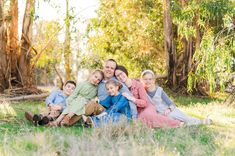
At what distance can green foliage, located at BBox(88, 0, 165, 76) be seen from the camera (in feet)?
54.7

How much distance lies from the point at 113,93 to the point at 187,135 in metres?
1.70

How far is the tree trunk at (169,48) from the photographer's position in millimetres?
15164

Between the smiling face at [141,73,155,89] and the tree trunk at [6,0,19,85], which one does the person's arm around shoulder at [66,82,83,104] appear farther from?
the tree trunk at [6,0,19,85]

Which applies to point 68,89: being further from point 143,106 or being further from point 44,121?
point 143,106

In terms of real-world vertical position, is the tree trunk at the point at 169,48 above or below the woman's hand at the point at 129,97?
above

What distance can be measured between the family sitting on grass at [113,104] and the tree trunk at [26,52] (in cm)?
629

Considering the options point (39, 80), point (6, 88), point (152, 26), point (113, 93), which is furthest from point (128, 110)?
point (39, 80)

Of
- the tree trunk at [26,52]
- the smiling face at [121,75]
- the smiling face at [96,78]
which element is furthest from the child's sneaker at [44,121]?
the tree trunk at [26,52]

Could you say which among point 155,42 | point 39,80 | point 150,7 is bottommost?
point 39,80

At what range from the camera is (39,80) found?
1368 inches

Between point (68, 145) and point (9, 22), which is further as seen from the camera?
point (9, 22)

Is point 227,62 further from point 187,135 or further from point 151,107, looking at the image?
point 187,135

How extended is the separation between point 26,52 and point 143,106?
7487mm

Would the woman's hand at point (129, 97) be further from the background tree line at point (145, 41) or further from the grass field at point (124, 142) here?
the background tree line at point (145, 41)
